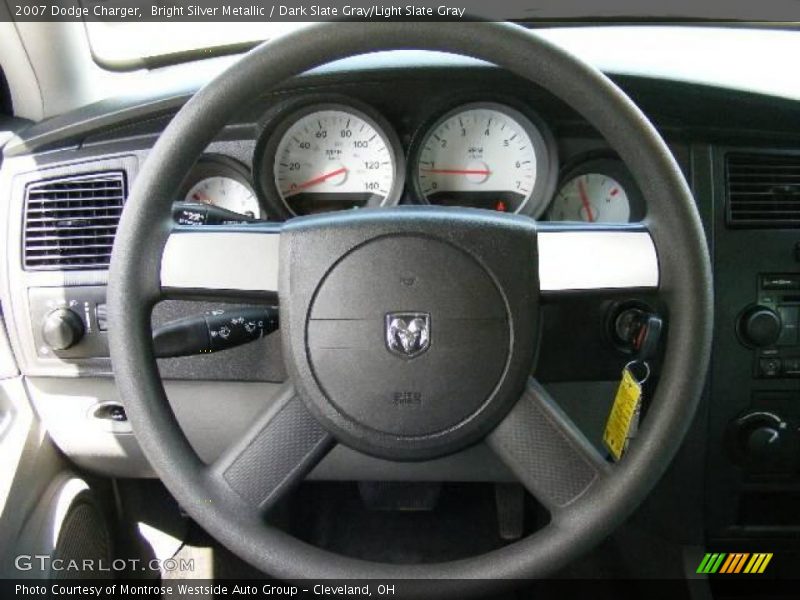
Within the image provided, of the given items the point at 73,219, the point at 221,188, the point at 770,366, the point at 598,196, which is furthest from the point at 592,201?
the point at 73,219

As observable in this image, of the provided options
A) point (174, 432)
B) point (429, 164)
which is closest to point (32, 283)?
point (174, 432)

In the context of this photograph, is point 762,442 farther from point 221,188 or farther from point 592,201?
point 221,188

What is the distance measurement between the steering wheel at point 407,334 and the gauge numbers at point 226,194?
17.1 inches

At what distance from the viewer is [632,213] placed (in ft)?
4.93

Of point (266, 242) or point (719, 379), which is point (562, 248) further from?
point (719, 379)

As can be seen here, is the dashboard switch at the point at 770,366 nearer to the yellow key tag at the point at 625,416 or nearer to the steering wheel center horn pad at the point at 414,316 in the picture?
the yellow key tag at the point at 625,416

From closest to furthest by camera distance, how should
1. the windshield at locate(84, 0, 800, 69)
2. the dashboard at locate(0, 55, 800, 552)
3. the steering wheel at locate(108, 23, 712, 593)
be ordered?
1. the steering wheel at locate(108, 23, 712, 593)
2. the dashboard at locate(0, 55, 800, 552)
3. the windshield at locate(84, 0, 800, 69)

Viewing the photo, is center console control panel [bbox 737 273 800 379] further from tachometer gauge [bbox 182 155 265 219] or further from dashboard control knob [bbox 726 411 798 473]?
tachometer gauge [bbox 182 155 265 219]

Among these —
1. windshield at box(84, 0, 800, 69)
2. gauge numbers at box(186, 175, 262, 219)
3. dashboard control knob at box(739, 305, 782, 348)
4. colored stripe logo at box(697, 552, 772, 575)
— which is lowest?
colored stripe logo at box(697, 552, 772, 575)

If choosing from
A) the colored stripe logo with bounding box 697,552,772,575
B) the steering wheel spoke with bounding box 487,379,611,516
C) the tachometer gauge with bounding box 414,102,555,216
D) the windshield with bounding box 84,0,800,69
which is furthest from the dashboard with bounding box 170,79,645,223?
the colored stripe logo with bounding box 697,552,772,575

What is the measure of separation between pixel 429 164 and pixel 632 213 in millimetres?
395

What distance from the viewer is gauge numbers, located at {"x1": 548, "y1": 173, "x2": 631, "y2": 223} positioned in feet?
4.85

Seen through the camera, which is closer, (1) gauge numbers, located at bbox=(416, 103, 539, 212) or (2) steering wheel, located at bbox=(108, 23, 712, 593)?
(2) steering wheel, located at bbox=(108, 23, 712, 593)

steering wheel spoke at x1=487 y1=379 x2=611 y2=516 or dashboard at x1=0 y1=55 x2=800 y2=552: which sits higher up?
dashboard at x1=0 y1=55 x2=800 y2=552
